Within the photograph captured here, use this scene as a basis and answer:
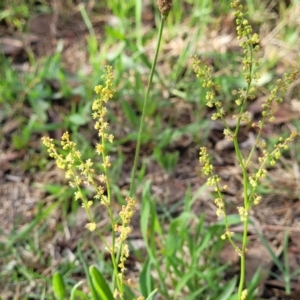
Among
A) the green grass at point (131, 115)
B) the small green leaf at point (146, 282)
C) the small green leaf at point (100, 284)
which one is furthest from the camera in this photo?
the green grass at point (131, 115)

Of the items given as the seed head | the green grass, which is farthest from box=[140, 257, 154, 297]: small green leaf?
the seed head

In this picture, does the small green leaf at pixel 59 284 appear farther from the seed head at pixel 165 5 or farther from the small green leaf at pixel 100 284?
the seed head at pixel 165 5

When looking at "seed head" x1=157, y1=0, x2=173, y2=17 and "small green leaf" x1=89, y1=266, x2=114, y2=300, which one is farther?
"small green leaf" x1=89, y1=266, x2=114, y2=300

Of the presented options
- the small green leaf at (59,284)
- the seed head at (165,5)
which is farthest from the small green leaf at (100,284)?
the seed head at (165,5)

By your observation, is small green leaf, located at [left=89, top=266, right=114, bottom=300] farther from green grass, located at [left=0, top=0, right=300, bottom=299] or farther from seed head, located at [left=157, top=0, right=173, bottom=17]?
seed head, located at [left=157, top=0, right=173, bottom=17]

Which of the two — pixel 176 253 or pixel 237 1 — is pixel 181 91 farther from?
pixel 237 1

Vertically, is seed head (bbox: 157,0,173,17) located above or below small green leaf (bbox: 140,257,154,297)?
above

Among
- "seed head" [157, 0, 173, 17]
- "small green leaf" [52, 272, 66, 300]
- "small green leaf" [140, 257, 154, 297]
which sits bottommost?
"small green leaf" [140, 257, 154, 297]
